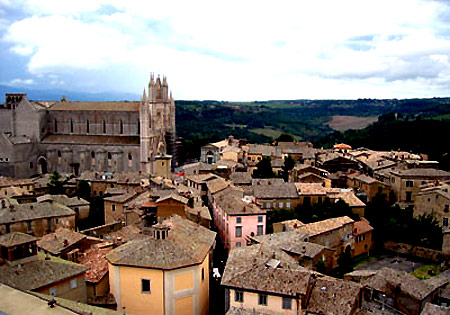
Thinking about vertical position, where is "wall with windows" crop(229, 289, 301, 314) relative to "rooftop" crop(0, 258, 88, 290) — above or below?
below

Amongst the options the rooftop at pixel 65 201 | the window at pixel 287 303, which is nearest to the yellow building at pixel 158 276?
the window at pixel 287 303

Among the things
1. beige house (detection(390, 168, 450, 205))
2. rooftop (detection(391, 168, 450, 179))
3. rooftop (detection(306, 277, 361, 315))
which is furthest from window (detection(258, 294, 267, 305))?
rooftop (detection(391, 168, 450, 179))

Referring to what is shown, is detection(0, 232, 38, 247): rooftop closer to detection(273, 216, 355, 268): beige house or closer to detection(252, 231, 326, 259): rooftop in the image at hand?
detection(252, 231, 326, 259): rooftop

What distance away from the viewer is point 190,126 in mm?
179250

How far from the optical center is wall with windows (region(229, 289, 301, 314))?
20.9 meters

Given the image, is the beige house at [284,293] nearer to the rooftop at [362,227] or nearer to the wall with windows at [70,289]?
the wall with windows at [70,289]

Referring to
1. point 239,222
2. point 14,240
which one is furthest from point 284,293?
point 239,222

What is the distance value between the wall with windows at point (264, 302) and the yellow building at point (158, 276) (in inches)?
114

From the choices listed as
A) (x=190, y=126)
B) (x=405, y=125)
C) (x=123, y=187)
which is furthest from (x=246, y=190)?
(x=190, y=126)

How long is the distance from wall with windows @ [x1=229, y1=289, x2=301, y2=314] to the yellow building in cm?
289

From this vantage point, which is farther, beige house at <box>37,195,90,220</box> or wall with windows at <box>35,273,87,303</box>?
beige house at <box>37,195,90,220</box>

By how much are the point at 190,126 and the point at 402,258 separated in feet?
472

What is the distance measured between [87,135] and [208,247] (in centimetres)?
5399

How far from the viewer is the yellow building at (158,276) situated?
23.1 meters
